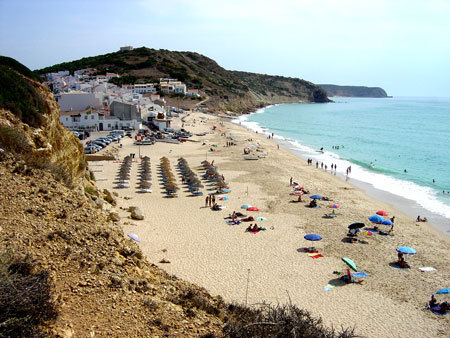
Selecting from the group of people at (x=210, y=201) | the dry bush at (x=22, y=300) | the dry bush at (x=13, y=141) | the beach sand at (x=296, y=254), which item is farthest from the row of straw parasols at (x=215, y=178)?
the dry bush at (x=22, y=300)

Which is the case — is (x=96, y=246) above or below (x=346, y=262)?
above

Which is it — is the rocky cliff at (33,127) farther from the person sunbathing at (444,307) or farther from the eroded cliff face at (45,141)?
the person sunbathing at (444,307)

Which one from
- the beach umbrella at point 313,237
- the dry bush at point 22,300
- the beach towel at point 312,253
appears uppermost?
the dry bush at point 22,300

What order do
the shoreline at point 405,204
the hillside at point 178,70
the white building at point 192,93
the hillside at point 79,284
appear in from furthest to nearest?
the hillside at point 178,70, the white building at point 192,93, the shoreline at point 405,204, the hillside at point 79,284

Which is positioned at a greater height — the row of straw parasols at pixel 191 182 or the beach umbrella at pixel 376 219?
the row of straw parasols at pixel 191 182

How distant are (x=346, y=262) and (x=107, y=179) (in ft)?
59.1

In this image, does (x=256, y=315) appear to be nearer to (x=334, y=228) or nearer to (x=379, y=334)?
(x=379, y=334)

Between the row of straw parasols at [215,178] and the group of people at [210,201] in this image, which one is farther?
the row of straw parasols at [215,178]

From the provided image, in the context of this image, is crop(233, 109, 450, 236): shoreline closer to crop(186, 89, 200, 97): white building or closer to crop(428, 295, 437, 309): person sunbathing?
crop(428, 295, 437, 309): person sunbathing

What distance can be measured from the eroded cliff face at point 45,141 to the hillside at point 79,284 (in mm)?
93

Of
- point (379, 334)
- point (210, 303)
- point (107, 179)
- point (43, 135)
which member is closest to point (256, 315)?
point (210, 303)

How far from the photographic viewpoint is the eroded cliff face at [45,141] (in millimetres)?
10398

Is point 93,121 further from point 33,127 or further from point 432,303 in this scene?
point 432,303

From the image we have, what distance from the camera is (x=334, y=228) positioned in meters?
18.2
